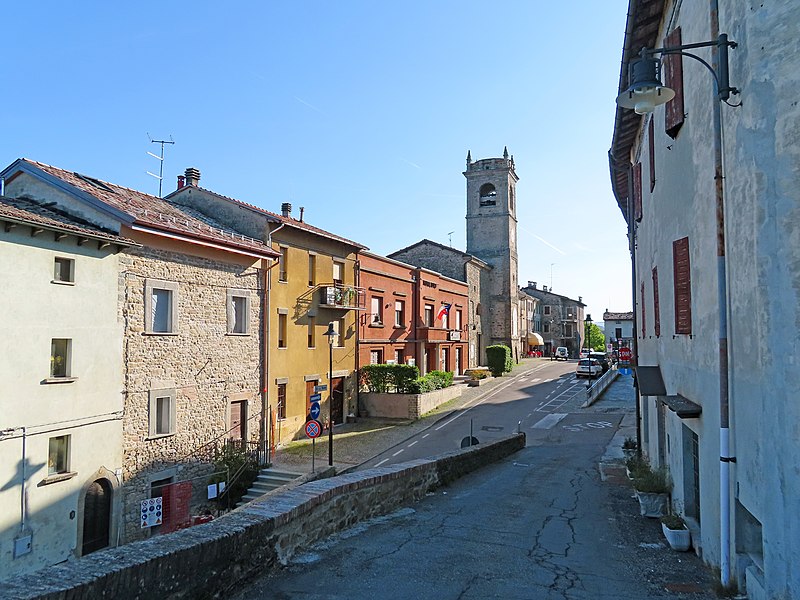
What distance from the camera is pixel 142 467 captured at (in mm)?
16453

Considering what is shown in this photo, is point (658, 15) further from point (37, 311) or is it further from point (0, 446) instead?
point (0, 446)

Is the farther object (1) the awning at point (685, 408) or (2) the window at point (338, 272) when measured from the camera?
(2) the window at point (338, 272)

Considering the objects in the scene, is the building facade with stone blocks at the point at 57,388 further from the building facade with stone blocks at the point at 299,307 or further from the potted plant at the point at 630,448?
the potted plant at the point at 630,448

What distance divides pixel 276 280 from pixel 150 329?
6492 mm

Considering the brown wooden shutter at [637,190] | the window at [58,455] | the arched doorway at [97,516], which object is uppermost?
the brown wooden shutter at [637,190]

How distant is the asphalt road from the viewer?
5.79m

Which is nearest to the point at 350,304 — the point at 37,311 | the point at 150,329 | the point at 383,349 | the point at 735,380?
the point at 383,349

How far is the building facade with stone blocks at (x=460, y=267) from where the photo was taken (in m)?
45.9

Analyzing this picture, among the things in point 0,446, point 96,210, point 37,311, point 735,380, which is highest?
point 96,210

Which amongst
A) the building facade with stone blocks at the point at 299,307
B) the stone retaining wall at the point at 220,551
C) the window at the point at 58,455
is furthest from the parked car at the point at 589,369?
the stone retaining wall at the point at 220,551

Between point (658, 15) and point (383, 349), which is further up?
point (658, 15)

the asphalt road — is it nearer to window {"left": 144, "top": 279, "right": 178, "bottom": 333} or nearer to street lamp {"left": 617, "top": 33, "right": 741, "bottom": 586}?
street lamp {"left": 617, "top": 33, "right": 741, "bottom": 586}

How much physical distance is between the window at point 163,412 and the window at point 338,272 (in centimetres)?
1079

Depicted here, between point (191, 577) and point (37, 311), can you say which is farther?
point (37, 311)
